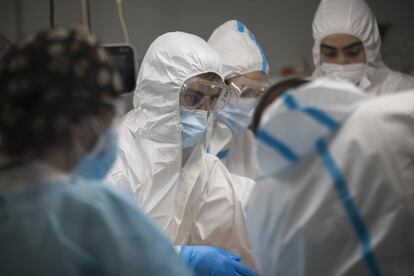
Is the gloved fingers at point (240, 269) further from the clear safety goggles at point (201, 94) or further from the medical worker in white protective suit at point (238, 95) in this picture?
the medical worker in white protective suit at point (238, 95)

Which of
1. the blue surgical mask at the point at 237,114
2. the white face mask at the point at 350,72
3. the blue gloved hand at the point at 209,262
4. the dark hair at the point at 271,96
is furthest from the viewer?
the blue surgical mask at the point at 237,114

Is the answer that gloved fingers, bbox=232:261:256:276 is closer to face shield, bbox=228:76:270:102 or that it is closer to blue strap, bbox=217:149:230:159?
blue strap, bbox=217:149:230:159

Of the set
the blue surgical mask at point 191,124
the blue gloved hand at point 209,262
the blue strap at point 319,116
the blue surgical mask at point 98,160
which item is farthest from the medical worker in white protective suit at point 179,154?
the blue strap at point 319,116

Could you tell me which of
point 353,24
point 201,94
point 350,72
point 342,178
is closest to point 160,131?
point 201,94

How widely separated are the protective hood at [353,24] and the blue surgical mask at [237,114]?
0.41 m

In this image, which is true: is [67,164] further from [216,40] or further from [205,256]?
[216,40]

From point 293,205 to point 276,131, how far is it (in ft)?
0.46

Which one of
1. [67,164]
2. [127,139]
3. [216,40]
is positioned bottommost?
[127,139]

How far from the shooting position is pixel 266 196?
111 cm

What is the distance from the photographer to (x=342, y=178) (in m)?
1.01

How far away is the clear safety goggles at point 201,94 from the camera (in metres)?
2.09

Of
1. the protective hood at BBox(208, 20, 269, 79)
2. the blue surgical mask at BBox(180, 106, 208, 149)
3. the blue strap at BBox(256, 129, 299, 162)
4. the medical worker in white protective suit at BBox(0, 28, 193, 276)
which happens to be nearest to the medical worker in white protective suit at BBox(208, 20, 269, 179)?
the protective hood at BBox(208, 20, 269, 79)

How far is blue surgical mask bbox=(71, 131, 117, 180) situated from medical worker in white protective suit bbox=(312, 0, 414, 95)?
5.16 feet

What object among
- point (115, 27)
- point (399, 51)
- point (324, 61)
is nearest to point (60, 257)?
point (324, 61)
